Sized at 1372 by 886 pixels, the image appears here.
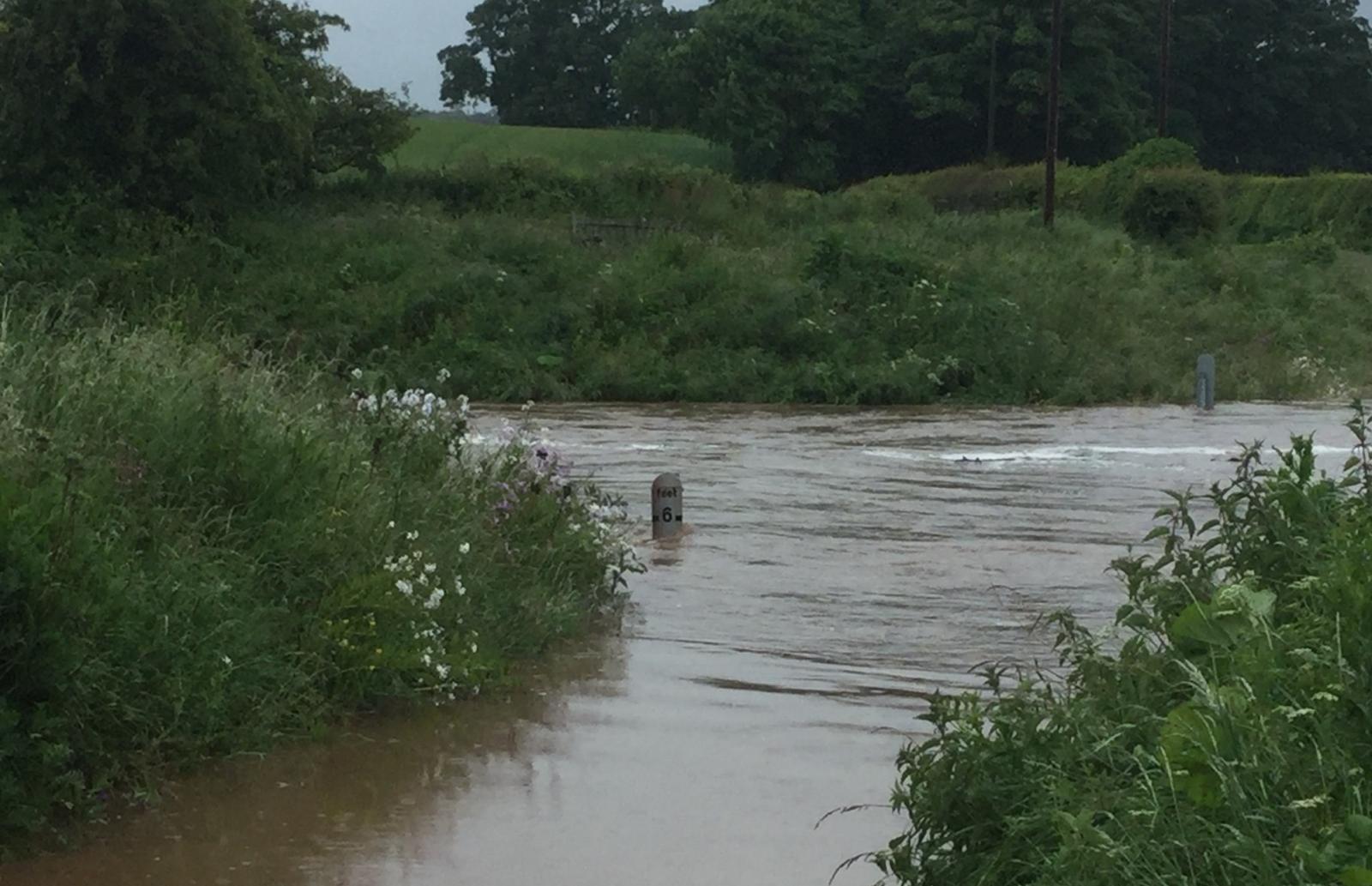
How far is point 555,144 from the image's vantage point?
220 ft

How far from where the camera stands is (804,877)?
6730 millimetres

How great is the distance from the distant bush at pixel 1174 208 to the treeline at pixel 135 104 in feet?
70.8

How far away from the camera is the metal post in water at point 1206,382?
28.5 m

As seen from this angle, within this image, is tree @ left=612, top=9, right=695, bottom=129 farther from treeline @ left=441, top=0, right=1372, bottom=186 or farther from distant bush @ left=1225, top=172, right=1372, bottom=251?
distant bush @ left=1225, top=172, right=1372, bottom=251

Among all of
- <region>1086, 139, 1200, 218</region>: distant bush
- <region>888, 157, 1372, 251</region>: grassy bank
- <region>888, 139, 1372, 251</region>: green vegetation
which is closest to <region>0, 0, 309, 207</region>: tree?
<region>888, 157, 1372, 251</region>: grassy bank

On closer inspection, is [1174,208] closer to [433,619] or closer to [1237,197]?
[1237,197]

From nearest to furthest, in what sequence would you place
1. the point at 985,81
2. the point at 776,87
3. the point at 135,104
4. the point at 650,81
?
1. the point at 135,104
2. the point at 776,87
3. the point at 985,81
4. the point at 650,81

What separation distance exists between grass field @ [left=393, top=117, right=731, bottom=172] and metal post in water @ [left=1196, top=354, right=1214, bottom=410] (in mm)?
32206

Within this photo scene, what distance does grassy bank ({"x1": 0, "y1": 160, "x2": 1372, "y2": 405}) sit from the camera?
31.3 metres

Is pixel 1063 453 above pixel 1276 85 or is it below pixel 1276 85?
below

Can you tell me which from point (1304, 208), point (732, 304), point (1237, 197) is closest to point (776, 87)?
point (1237, 197)

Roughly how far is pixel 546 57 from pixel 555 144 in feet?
111

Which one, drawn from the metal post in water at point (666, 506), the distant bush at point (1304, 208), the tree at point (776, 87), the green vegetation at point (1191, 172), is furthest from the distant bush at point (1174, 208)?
the metal post in water at point (666, 506)

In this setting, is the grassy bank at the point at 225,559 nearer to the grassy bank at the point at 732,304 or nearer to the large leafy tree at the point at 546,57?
the grassy bank at the point at 732,304
